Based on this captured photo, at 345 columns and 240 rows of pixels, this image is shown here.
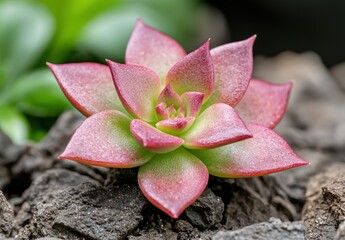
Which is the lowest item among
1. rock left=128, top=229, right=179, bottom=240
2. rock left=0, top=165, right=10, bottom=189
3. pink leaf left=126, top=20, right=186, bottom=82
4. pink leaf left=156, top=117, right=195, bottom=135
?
rock left=0, top=165, right=10, bottom=189

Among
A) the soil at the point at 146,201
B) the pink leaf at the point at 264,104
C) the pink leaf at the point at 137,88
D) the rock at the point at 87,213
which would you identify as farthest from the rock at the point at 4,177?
the pink leaf at the point at 264,104

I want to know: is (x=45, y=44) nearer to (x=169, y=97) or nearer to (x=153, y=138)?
(x=169, y=97)

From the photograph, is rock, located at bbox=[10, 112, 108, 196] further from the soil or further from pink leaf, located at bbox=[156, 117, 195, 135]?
pink leaf, located at bbox=[156, 117, 195, 135]

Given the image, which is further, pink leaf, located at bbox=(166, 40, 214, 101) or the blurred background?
the blurred background

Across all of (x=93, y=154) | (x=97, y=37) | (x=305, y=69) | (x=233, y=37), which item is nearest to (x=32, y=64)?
(x=97, y=37)

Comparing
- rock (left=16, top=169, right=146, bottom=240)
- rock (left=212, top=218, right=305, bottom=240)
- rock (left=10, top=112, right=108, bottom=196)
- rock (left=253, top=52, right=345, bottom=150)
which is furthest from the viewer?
rock (left=253, top=52, right=345, bottom=150)

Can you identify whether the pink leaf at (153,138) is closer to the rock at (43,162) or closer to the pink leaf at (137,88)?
the pink leaf at (137,88)

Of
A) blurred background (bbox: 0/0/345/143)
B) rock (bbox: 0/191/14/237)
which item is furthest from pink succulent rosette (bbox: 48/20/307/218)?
blurred background (bbox: 0/0/345/143)

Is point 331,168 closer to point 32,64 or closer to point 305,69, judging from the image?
point 305,69
